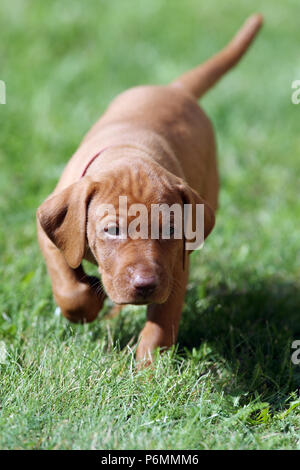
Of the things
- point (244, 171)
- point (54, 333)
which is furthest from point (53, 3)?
point (54, 333)

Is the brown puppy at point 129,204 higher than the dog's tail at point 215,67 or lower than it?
lower

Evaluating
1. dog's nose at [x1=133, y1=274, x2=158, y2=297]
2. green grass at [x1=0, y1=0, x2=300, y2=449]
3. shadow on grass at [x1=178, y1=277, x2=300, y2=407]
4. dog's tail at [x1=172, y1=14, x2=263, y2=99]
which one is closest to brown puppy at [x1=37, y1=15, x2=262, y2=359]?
dog's nose at [x1=133, y1=274, x2=158, y2=297]

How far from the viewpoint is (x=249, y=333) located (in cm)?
411

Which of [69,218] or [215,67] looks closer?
[69,218]

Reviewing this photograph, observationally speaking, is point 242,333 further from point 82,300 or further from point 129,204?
point 129,204

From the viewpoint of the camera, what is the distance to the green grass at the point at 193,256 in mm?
3156

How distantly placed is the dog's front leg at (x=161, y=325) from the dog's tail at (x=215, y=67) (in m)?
1.91

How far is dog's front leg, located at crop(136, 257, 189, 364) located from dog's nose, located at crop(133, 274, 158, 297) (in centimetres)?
55

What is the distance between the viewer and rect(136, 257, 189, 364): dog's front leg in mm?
3590

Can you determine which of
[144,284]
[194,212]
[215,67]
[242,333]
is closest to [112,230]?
[144,284]

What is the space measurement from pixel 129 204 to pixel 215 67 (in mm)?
2335

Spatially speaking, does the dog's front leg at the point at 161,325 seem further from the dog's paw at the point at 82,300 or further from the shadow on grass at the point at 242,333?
the dog's paw at the point at 82,300

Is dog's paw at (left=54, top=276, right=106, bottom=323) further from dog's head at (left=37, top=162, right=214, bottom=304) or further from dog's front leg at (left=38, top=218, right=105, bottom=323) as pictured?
dog's head at (left=37, top=162, right=214, bottom=304)

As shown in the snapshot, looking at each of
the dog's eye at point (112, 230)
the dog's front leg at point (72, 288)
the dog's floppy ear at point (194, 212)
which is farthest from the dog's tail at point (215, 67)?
the dog's eye at point (112, 230)
